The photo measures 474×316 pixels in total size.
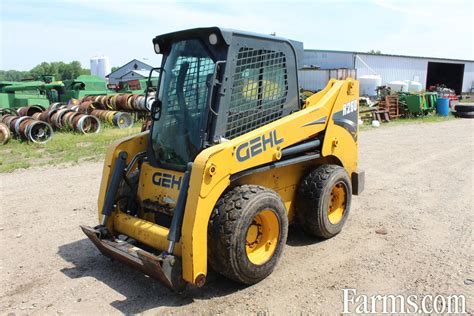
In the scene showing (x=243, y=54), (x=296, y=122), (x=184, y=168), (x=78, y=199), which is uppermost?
(x=243, y=54)

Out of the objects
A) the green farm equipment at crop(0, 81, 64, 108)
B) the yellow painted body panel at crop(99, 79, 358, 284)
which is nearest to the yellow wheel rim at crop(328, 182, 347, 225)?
the yellow painted body panel at crop(99, 79, 358, 284)

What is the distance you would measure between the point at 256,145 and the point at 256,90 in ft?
2.23

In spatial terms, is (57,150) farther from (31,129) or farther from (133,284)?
(133,284)

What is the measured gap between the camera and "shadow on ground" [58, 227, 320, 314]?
359 centimetres

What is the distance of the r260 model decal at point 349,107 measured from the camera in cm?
509

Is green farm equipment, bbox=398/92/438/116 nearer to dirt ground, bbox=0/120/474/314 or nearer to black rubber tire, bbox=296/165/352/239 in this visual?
dirt ground, bbox=0/120/474/314

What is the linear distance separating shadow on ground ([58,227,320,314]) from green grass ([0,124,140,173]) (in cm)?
516

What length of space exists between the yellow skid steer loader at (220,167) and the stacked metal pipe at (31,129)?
8.79m

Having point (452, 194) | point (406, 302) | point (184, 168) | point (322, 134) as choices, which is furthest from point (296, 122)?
point (452, 194)

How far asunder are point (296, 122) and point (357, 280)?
5.40 feet

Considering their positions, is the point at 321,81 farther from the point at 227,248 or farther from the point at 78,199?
the point at 227,248

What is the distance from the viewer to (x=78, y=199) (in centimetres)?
651

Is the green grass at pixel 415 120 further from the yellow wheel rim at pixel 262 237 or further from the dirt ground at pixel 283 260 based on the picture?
the yellow wheel rim at pixel 262 237

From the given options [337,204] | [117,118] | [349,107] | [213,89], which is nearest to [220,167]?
[213,89]
